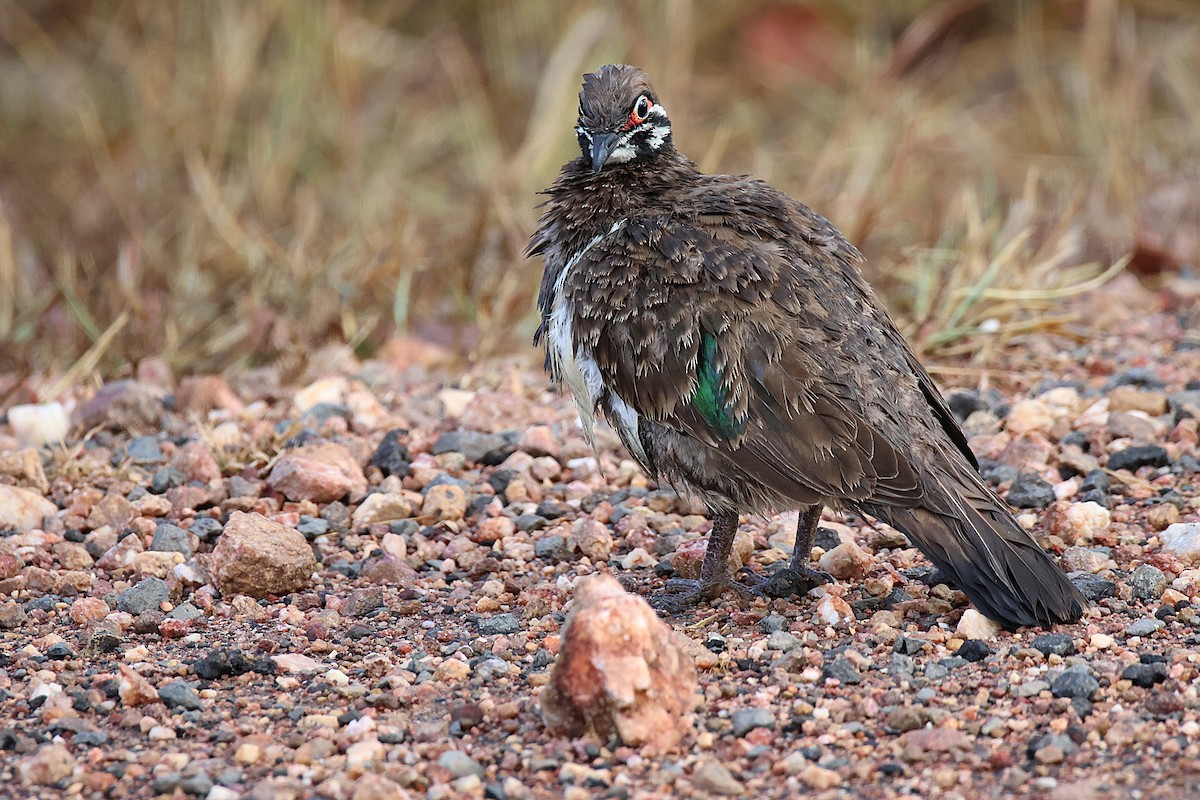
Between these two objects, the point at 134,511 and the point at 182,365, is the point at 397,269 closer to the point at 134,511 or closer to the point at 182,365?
the point at 182,365

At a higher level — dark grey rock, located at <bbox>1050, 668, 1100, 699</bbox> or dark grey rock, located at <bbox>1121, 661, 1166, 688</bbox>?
dark grey rock, located at <bbox>1121, 661, 1166, 688</bbox>

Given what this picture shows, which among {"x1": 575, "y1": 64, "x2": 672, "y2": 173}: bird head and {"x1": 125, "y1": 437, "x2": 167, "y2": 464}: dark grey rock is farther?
{"x1": 125, "y1": 437, "x2": 167, "y2": 464}: dark grey rock

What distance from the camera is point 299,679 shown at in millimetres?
4000

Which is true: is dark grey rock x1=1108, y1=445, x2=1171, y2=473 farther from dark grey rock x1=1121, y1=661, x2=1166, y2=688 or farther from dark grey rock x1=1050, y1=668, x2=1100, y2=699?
dark grey rock x1=1050, y1=668, x2=1100, y2=699

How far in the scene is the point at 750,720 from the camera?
3633 millimetres

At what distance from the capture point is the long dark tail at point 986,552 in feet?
13.5

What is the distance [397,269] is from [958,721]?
14.9ft

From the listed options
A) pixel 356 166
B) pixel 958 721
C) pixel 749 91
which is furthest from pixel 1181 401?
pixel 749 91

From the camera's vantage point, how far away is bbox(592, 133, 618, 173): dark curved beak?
5047 millimetres

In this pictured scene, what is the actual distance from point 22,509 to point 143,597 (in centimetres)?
89

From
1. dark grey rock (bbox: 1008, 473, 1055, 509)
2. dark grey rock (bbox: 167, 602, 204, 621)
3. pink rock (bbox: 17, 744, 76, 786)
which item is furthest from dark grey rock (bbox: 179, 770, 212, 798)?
dark grey rock (bbox: 1008, 473, 1055, 509)

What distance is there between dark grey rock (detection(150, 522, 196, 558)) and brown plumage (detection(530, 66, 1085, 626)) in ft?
4.55

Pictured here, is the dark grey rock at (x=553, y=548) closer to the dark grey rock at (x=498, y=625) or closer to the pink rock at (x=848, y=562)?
the dark grey rock at (x=498, y=625)

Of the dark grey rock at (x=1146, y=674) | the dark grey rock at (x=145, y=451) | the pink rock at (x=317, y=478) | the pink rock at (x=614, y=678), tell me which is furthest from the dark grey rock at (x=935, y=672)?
the dark grey rock at (x=145, y=451)
